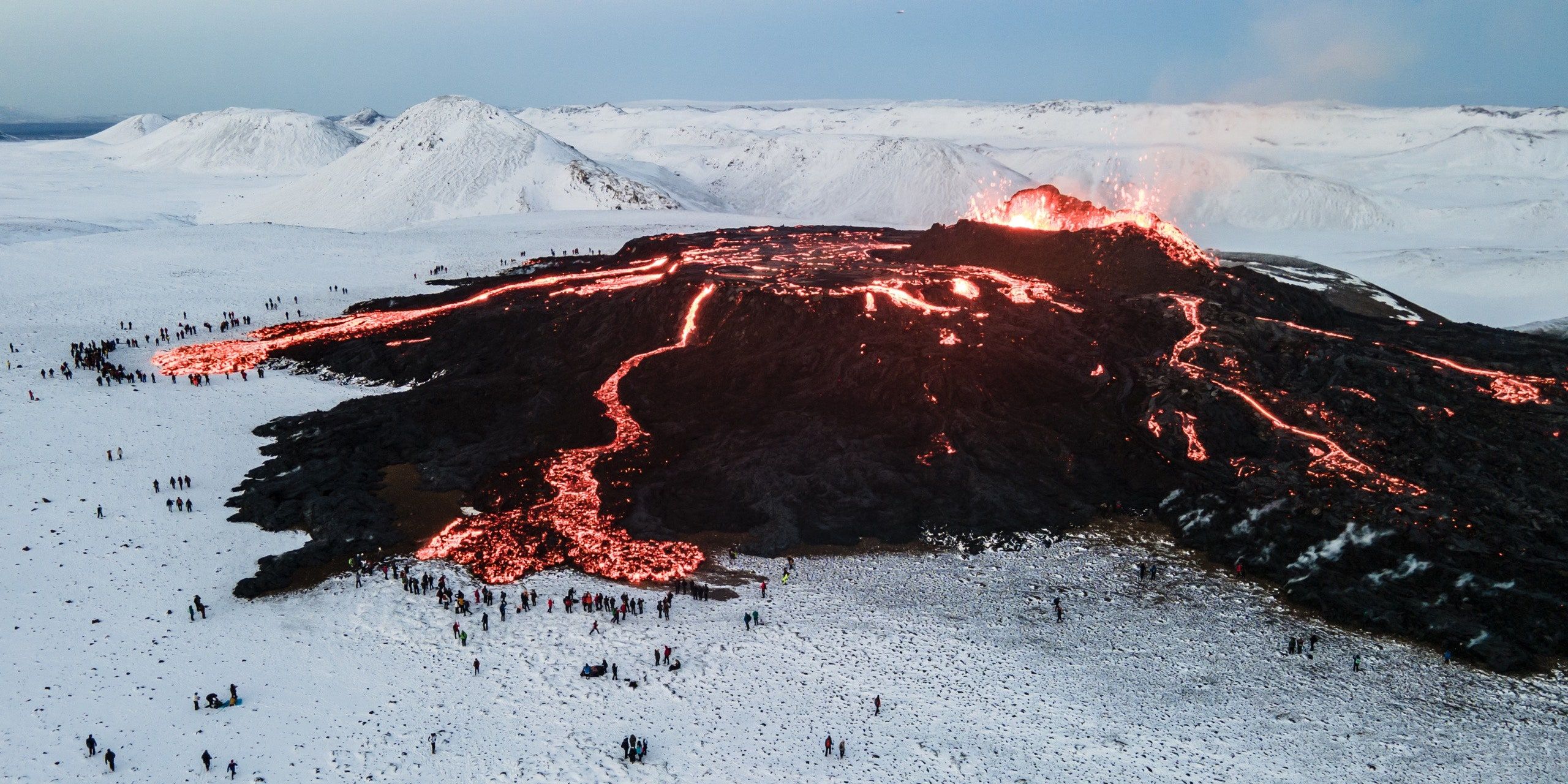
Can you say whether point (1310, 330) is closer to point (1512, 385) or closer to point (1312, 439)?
point (1512, 385)

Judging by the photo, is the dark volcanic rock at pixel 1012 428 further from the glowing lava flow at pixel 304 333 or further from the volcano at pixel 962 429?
the glowing lava flow at pixel 304 333

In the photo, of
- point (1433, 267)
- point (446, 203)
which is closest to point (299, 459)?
point (446, 203)

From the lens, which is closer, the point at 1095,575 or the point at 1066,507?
the point at 1095,575

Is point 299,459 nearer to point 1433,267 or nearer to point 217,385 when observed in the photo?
point 217,385

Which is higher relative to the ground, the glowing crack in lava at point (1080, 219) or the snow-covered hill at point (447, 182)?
the snow-covered hill at point (447, 182)

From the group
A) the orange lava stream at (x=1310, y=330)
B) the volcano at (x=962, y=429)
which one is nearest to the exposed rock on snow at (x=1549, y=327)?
the volcano at (x=962, y=429)

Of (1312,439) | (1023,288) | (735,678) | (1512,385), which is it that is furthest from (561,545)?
(1512,385)

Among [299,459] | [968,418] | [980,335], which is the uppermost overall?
[980,335]
